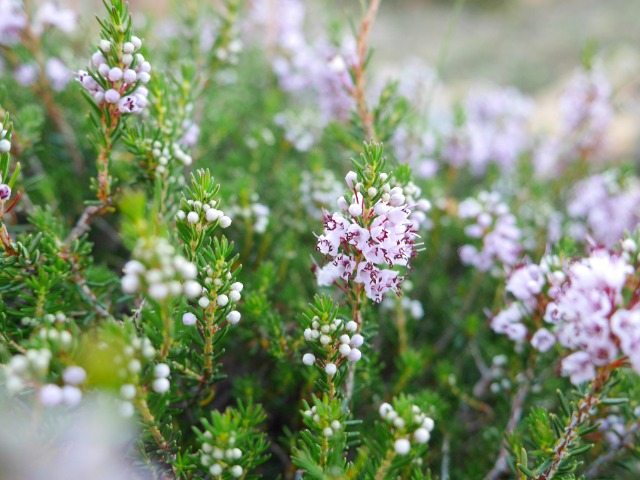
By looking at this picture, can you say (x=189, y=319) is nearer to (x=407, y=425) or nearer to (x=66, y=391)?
(x=66, y=391)

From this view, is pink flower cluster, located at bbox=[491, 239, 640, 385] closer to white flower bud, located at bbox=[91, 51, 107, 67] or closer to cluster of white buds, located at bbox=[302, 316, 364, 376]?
cluster of white buds, located at bbox=[302, 316, 364, 376]

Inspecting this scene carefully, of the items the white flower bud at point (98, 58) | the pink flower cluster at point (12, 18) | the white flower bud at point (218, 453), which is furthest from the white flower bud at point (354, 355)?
the pink flower cluster at point (12, 18)

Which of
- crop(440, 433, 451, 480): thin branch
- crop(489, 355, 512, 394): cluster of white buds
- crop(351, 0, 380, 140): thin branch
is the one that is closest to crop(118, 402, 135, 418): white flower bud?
crop(440, 433, 451, 480): thin branch

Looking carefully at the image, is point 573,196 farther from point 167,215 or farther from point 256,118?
point 167,215

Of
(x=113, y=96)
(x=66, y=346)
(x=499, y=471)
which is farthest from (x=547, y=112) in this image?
(x=66, y=346)

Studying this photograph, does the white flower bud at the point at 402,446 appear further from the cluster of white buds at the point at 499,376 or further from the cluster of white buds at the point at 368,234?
the cluster of white buds at the point at 499,376

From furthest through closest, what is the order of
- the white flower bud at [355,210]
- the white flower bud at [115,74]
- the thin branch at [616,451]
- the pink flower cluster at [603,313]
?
the thin branch at [616,451]
the white flower bud at [115,74]
the white flower bud at [355,210]
the pink flower cluster at [603,313]

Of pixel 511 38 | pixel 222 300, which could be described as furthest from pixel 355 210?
pixel 511 38
